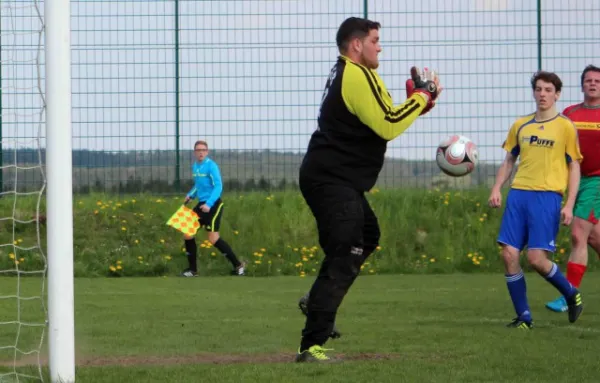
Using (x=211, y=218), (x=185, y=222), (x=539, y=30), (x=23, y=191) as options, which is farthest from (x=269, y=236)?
(x=23, y=191)

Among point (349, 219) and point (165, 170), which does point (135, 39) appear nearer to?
point (165, 170)

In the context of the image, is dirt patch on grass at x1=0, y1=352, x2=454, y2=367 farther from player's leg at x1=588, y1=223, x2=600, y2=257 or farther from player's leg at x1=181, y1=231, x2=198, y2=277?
player's leg at x1=181, y1=231, x2=198, y2=277

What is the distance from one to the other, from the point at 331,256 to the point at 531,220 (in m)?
2.45

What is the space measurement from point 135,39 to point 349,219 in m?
11.8

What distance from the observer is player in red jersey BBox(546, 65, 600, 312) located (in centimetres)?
949

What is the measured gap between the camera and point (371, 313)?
9750mm

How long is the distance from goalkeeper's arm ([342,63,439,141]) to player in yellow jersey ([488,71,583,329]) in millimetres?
2361

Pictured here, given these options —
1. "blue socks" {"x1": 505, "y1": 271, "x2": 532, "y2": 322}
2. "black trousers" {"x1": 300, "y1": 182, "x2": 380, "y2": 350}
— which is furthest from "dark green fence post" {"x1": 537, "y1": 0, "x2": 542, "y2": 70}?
"black trousers" {"x1": 300, "y1": 182, "x2": 380, "y2": 350}

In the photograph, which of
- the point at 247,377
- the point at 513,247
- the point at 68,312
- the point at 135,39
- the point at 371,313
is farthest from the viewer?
the point at 135,39

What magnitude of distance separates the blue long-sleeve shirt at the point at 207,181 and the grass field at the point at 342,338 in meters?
3.14

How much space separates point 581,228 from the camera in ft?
32.1

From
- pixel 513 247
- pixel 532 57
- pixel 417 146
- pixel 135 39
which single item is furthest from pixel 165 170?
pixel 513 247

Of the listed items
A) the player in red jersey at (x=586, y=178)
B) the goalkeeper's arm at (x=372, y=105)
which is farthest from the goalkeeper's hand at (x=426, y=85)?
the player in red jersey at (x=586, y=178)

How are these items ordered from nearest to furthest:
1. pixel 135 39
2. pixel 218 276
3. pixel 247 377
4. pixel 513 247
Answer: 1. pixel 247 377
2. pixel 513 247
3. pixel 218 276
4. pixel 135 39
